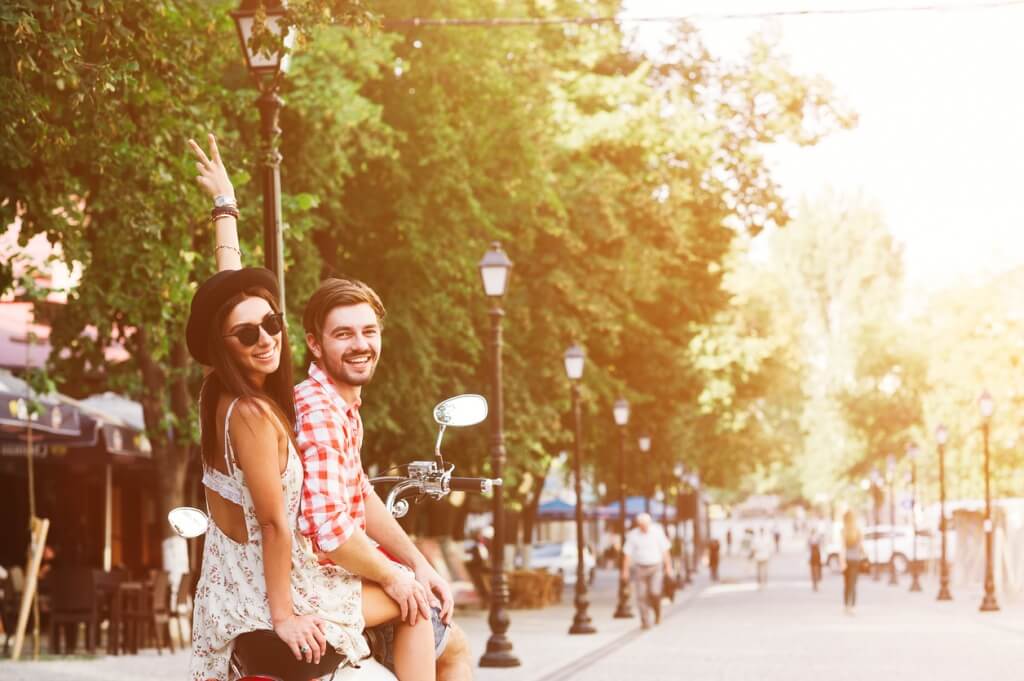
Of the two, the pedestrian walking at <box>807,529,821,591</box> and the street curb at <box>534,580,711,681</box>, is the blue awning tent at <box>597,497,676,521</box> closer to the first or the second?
the pedestrian walking at <box>807,529,821,591</box>

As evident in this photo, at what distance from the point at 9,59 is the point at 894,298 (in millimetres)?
88214

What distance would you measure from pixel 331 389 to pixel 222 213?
3.75ft

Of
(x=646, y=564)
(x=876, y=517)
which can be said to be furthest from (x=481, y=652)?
(x=876, y=517)

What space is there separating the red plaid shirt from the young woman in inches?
1.7

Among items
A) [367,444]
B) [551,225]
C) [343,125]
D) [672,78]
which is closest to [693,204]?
[672,78]

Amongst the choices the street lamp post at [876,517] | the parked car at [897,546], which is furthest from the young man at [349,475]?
the street lamp post at [876,517]

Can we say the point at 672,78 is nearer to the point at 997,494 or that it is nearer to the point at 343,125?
the point at 343,125

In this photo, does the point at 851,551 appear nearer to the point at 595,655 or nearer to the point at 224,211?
the point at 595,655

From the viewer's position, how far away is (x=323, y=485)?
480 centimetres

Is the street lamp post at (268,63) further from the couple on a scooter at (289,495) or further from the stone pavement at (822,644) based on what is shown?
the stone pavement at (822,644)

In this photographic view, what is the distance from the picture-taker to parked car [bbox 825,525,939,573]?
6406 centimetres

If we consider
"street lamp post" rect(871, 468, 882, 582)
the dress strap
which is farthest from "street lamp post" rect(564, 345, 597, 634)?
"street lamp post" rect(871, 468, 882, 582)

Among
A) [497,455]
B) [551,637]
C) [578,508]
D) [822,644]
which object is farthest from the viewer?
[578,508]

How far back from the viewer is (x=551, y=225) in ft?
98.4
